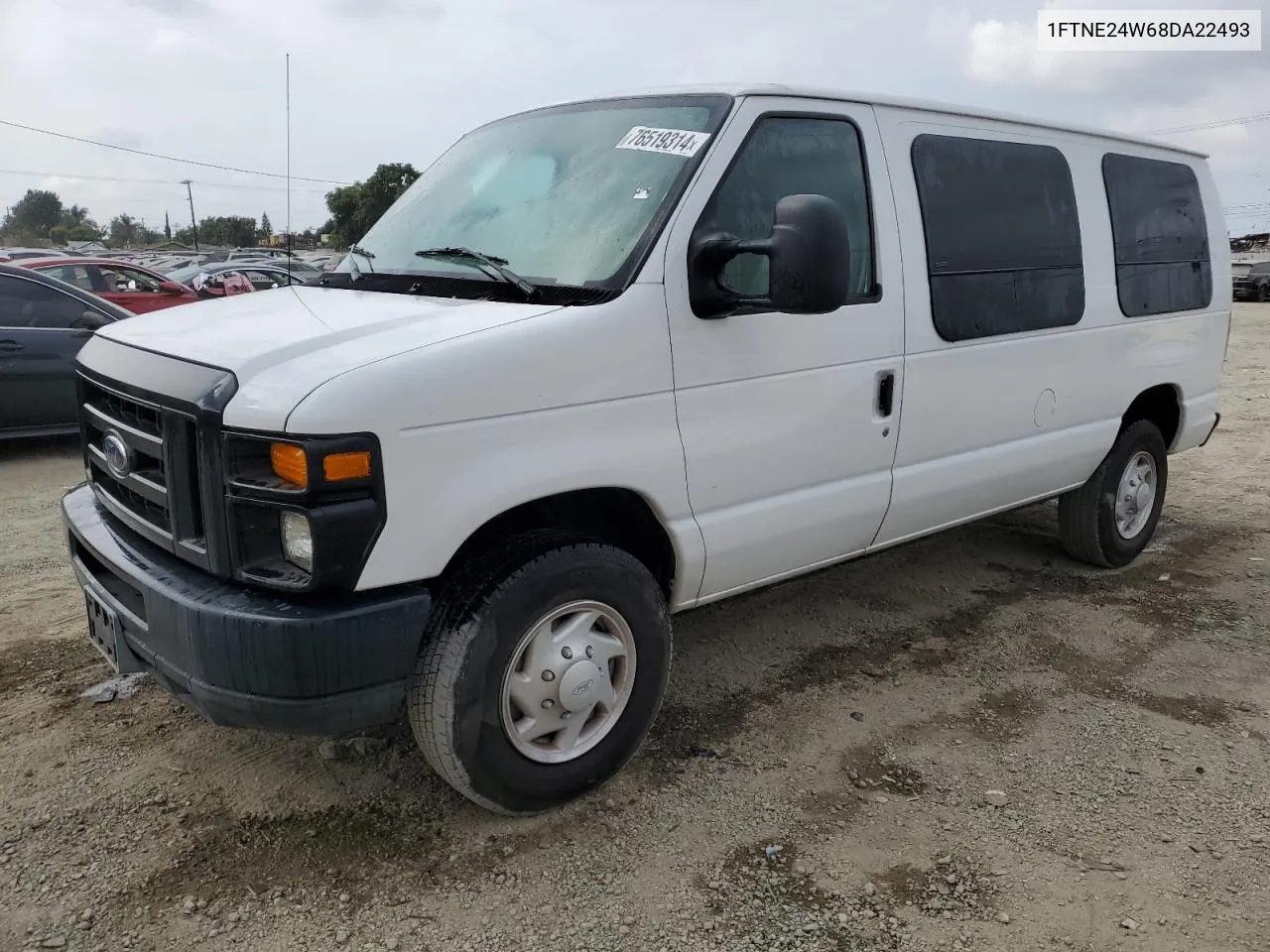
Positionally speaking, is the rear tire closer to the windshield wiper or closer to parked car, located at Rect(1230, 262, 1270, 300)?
the windshield wiper

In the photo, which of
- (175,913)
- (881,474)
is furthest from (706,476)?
(175,913)

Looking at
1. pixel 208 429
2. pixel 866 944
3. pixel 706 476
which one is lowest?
pixel 866 944

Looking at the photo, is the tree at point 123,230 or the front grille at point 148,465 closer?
the front grille at point 148,465

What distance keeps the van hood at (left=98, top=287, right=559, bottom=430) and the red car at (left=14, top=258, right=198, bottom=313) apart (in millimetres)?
9443

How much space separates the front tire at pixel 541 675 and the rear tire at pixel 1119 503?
302 centimetres

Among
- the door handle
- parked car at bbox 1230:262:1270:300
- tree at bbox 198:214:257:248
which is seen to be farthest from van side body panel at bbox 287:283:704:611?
tree at bbox 198:214:257:248

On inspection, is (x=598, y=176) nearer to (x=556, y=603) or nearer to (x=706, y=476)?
(x=706, y=476)

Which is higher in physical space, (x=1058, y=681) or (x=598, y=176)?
(x=598, y=176)

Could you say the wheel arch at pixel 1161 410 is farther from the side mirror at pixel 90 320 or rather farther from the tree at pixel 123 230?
the tree at pixel 123 230

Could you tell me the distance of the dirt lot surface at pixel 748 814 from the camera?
256cm

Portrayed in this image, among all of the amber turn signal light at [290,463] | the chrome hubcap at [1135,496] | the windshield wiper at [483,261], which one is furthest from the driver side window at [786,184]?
the chrome hubcap at [1135,496]

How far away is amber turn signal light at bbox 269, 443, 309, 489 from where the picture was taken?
2.31 m

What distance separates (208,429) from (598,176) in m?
1.48

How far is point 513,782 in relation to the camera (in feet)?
9.32
